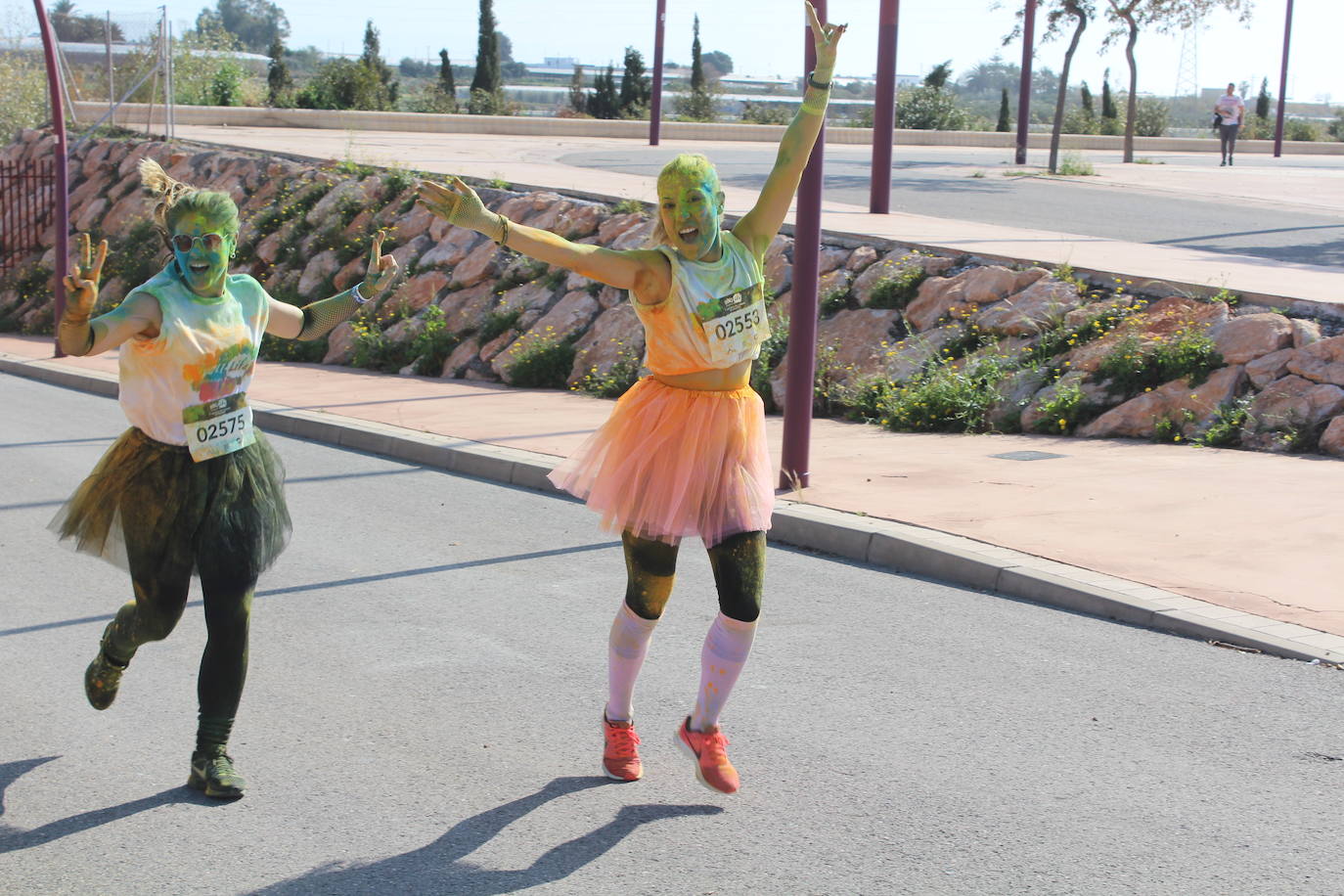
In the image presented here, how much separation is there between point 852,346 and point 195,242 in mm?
8482

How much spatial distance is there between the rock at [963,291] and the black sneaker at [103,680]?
27.5ft

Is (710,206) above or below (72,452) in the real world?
above

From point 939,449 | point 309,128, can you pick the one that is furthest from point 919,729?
point 309,128

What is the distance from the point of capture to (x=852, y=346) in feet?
40.3

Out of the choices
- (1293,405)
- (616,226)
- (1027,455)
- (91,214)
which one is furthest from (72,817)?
(91,214)

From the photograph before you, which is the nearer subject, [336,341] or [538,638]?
[538,638]

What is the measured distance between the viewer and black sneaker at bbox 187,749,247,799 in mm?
4336

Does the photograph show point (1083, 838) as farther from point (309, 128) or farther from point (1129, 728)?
point (309, 128)

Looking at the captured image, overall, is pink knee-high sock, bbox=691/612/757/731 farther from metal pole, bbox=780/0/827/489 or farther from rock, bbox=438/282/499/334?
rock, bbox=438/282/499/334

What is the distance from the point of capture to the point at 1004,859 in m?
3.97

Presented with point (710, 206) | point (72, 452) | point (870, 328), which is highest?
point (710, 206)

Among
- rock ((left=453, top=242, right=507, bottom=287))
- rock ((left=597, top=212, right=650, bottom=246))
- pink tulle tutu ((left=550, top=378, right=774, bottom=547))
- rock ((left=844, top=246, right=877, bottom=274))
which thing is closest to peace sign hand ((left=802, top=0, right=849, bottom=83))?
pink tulle tutu ((left=550, top=378, right=774, bottom=547))

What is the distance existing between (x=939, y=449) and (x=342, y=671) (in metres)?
5.41

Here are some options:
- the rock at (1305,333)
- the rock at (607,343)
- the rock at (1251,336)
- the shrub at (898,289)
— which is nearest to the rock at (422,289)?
the rock at (607,343)
